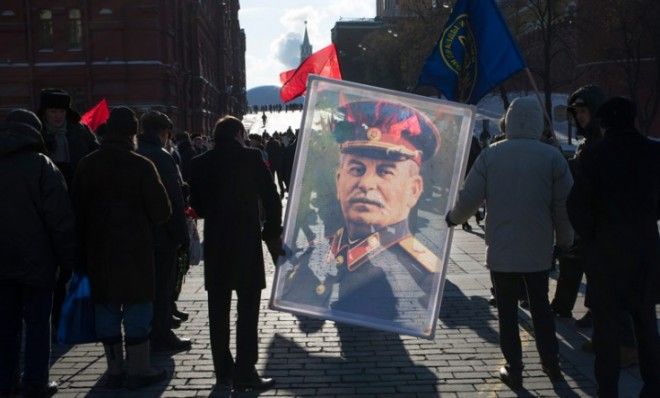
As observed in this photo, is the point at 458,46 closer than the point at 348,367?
No

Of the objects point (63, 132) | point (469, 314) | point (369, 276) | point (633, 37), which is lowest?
point (469, 314)

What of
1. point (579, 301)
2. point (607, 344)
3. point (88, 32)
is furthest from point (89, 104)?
point (607, 344)

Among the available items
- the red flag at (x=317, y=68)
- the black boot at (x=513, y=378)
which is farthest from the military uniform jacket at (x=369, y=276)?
the red flag at (x=317, y=68)

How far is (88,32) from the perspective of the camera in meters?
36.8

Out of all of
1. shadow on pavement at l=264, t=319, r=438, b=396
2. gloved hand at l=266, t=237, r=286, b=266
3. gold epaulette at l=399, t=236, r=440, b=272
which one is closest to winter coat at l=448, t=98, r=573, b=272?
gold epaulette at l=399, t=236, r=440, b=272

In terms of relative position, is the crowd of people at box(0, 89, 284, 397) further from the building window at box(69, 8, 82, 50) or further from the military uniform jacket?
the building window at box(69, 8, 82, 50)

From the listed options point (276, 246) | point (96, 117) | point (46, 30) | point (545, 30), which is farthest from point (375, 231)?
point (46, 30)

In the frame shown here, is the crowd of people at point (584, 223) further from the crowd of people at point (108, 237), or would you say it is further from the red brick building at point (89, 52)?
the red brick building at point (89, 52)

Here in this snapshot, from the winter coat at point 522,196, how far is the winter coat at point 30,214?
8.70ft

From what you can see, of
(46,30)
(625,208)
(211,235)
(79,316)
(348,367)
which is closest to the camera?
(625,208)

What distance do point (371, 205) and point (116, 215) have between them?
1763 mm

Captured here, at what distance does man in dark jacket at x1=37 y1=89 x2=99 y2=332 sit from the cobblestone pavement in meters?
1.21

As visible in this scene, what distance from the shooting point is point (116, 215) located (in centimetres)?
482

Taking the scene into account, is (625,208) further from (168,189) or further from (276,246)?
(168,189)
